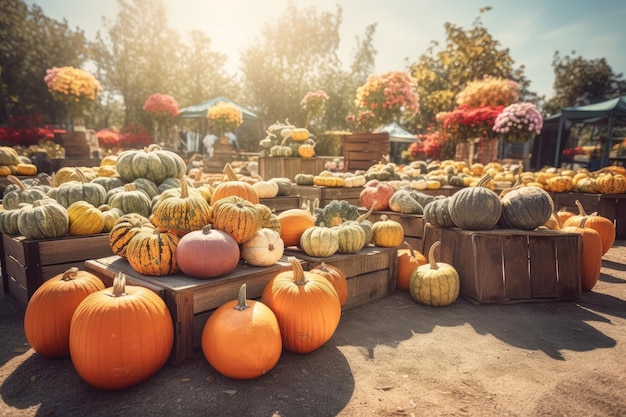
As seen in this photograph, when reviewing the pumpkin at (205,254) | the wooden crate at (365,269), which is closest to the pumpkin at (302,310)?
the pumpkin at (205,254)

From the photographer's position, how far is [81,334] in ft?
6.85

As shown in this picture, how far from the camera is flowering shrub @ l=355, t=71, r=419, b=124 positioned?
29.1 feet

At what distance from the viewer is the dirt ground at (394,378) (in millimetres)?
1986

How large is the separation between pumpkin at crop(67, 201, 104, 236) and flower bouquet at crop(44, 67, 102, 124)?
7.80m

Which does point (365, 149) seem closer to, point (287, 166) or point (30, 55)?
point (287, 166)

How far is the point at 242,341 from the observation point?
2188mm

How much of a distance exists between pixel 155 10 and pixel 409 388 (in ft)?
112

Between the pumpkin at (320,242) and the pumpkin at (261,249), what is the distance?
0.45 m

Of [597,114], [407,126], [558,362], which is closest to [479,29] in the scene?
[597,114]

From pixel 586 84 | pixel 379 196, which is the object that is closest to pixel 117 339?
pixel 379 196

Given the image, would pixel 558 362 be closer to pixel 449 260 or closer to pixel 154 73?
pixel 449 260

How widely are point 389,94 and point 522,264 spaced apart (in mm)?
6198

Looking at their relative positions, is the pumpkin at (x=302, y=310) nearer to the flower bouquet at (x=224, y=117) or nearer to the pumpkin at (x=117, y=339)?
the pumpkin at (x=117, y=339)

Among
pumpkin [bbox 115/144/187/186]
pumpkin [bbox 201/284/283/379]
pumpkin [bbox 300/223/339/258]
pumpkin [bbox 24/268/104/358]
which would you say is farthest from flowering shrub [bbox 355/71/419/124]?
pumpkin [bbox 24/268/104/358]
